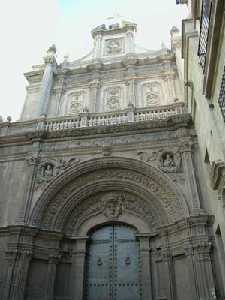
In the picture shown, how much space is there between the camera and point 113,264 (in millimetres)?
9820

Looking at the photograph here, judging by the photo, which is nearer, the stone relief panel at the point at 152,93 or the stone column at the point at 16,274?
the stone column at the point at 16,274

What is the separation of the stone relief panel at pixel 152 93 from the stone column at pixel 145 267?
19.8ft

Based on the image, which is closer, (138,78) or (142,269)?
(142,269)

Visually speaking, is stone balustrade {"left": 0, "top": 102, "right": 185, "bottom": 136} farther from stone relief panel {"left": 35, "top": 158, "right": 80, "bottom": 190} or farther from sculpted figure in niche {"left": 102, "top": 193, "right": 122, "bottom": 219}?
sculpted figure in niche {"left": 102, "top": 193, "right": 122, "bottom": 219}

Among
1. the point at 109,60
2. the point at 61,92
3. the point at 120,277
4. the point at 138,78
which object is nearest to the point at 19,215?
the point at 120,277

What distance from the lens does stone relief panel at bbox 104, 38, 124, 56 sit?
16562 mm

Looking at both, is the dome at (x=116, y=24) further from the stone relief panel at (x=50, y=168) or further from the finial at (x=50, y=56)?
the stone relief panel at (x=50, y=168)

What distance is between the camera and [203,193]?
9.24 metres

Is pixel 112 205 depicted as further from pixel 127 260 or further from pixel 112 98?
pixel 112 98

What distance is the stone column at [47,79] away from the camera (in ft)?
44.7

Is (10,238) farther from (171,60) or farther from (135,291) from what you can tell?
(171,60)

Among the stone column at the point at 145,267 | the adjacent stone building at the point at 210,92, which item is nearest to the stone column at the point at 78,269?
the stone column at the point at 145,267

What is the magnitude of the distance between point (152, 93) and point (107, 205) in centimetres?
577

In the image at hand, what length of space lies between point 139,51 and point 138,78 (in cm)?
288
